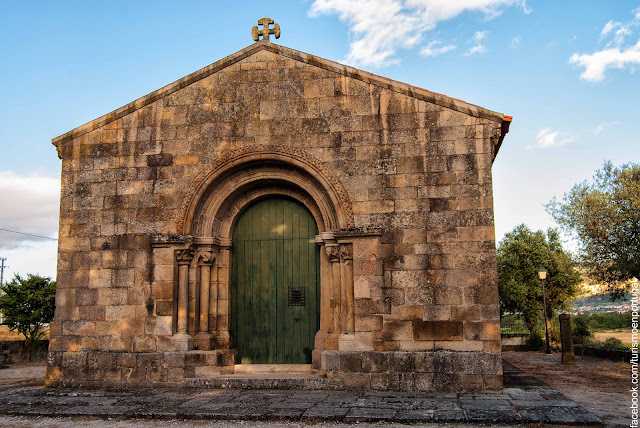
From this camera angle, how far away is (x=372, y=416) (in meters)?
6.60

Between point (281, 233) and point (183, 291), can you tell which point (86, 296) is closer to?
point (183, 291)

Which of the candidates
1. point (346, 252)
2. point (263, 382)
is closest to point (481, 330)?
point (346, 252)

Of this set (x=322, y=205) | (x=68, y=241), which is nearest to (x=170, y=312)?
(x=68, y=241)

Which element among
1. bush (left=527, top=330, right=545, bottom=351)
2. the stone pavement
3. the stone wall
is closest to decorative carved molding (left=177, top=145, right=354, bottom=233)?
the stone pavement

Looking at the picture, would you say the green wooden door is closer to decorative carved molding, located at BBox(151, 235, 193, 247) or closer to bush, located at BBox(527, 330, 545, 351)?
decorative carved molding, located at BBox(151, 235, 193, 247)

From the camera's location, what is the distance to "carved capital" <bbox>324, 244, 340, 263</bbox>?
30.5ft

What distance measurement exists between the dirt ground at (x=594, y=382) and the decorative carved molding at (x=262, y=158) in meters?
5.14

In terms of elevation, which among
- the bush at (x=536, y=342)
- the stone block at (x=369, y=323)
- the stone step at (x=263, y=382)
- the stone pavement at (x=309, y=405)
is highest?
the stone block at (x=369, y=323)

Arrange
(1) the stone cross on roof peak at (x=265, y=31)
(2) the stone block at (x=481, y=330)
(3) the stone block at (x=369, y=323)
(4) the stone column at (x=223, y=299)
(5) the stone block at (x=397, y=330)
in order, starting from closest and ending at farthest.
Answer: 1. (2) the stone block at (x=481, y=330)
2. (5) the stone block at (x=397, y=330)
3. (3) the stone block at (x=369, y=323)
4. (4) the stone column at (x=223, y=299)
5. (1) the stone cross on roof peak at (x=265, y=31)

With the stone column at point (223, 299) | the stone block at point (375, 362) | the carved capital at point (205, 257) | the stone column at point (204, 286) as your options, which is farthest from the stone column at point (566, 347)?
the carved capital at point (205, 257)

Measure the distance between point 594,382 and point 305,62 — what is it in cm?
A: 838

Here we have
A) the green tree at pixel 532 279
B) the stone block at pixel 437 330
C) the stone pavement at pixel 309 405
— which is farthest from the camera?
the green tree at pixel 532 279

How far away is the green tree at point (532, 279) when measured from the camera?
25031 mm

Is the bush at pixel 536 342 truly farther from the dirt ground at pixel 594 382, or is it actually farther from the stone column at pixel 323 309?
the stone column at pixel 323 309
